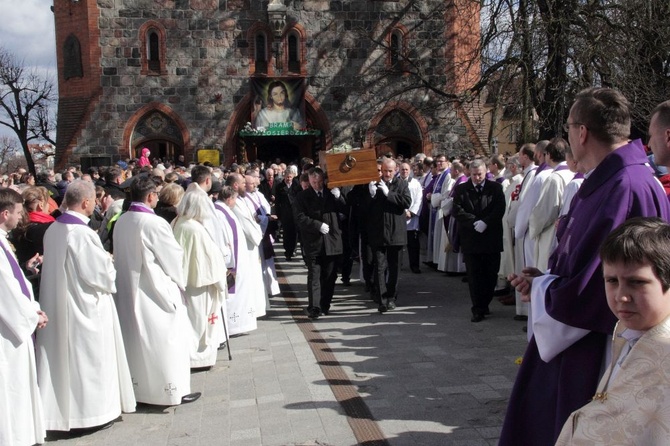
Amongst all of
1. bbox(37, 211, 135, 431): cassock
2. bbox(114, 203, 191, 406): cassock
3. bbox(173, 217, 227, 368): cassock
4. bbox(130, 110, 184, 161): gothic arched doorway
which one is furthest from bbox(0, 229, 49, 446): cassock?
bbox(130, 110, 184, 161): gothic arched doorway

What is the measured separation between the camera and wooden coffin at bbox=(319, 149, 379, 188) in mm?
9562

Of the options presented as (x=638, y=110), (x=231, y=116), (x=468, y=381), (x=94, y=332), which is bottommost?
(x=468, y=381)

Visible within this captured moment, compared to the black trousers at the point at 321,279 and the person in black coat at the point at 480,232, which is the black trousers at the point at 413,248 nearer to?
the black trousers at the point at 321,279

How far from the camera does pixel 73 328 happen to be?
18.6ft

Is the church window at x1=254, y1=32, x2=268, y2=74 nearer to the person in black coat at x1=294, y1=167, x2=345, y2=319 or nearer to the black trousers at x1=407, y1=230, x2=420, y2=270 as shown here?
the black trousers at x1=407, y1=230, x2=420, y2=270

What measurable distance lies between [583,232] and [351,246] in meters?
8.00

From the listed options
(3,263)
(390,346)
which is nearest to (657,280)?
(3,263)

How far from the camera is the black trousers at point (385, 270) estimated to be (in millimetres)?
9891

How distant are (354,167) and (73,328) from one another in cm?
482

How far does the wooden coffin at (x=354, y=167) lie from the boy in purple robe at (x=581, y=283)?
244 inches

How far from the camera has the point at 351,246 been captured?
11.1 metres

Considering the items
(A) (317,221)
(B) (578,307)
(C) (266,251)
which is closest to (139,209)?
(A) (317,221)

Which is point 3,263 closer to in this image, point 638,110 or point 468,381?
point 468,381

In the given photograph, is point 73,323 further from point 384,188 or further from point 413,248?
point 413,248
